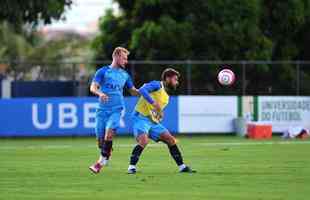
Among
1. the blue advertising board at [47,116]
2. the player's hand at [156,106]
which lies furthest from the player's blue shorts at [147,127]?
the blue advertising board at [47,116]

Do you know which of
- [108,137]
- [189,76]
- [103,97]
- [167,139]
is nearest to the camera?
[103,97]

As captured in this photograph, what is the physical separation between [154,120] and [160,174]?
106 centimetres

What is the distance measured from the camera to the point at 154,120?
17.8 m

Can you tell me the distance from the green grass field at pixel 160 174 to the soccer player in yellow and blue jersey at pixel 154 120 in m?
0.36

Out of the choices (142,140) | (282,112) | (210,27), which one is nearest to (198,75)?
(282,112)

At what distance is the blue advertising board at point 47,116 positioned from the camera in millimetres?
32688

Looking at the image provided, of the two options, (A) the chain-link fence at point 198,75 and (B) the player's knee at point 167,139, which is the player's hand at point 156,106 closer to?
(B) the player's knee at point 167,139

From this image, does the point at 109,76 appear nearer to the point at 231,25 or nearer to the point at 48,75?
the point at 48,75

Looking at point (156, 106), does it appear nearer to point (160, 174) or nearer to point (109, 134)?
point (109, 134)

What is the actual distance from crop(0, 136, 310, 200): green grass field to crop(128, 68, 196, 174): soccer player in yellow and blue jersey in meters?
0.36

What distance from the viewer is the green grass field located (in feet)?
45.6

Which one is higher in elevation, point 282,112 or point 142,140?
point 142,140

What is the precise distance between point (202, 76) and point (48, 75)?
214 inches

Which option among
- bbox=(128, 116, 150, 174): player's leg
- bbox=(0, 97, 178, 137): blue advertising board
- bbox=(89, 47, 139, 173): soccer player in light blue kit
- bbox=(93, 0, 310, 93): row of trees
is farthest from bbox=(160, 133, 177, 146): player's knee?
→ bbox=(93, 0, 310, 93): row of trees
